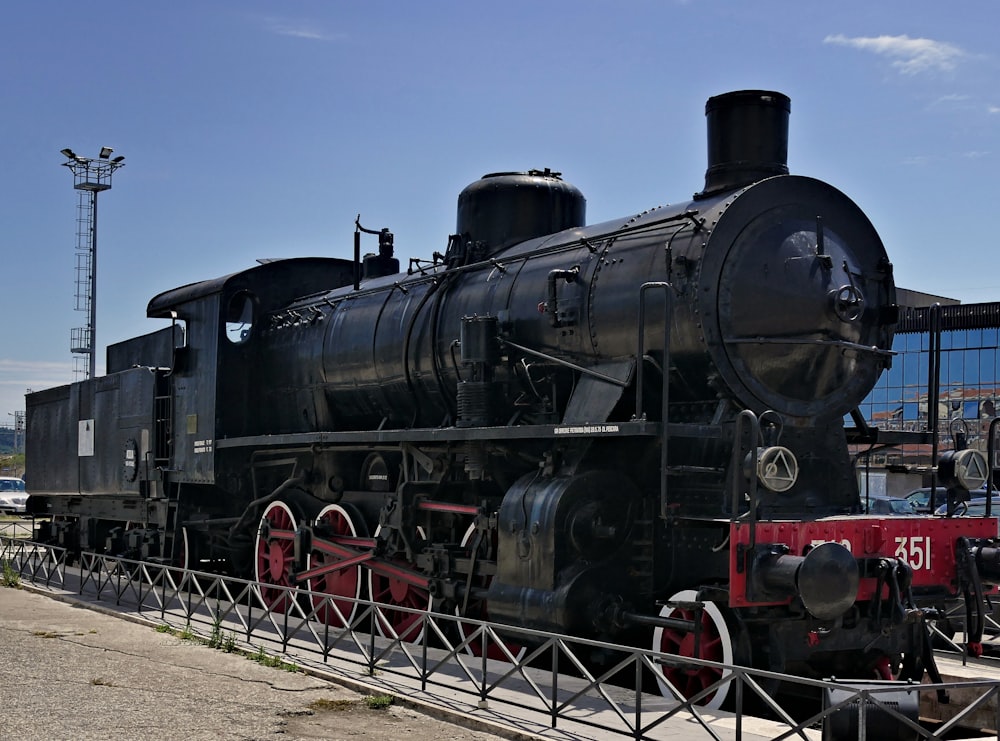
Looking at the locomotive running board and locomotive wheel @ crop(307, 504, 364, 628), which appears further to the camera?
locomotive wheel @ crop(307, 504, 364, 628)

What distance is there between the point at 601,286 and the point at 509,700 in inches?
139

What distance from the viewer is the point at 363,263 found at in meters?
15.6

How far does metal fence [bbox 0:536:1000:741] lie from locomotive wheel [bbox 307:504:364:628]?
114 mm

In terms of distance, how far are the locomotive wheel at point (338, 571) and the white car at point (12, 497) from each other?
27410 millimetres

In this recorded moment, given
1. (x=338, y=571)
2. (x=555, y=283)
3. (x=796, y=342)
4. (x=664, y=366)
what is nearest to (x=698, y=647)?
(x=664, y=366)

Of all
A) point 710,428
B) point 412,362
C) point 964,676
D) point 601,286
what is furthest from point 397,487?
point 964,676

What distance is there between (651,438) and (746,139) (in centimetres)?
271

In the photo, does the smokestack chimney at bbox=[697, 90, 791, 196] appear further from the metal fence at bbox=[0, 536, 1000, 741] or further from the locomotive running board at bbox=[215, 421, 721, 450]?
the metal fence at bbox=[0, 536, 1000, 741]

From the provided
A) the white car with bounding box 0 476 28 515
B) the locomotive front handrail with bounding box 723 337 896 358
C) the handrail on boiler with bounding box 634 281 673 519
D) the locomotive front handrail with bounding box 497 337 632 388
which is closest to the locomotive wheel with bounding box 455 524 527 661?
the locomotive front handrail with bounding box 497 337 632 388

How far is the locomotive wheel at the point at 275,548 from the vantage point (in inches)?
520

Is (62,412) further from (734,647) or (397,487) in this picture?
(734,647)

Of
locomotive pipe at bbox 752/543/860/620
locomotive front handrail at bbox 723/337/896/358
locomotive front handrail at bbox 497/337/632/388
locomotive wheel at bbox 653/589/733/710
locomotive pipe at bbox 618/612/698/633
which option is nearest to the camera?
locomotive pipe at bbox 752/543/860/620

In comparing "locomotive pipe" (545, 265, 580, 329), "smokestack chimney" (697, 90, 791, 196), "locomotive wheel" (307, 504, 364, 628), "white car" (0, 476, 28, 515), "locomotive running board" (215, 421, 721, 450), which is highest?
"smokestack chimney" (697, 90, 791, 196)

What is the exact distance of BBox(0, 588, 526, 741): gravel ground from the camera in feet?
23.9
